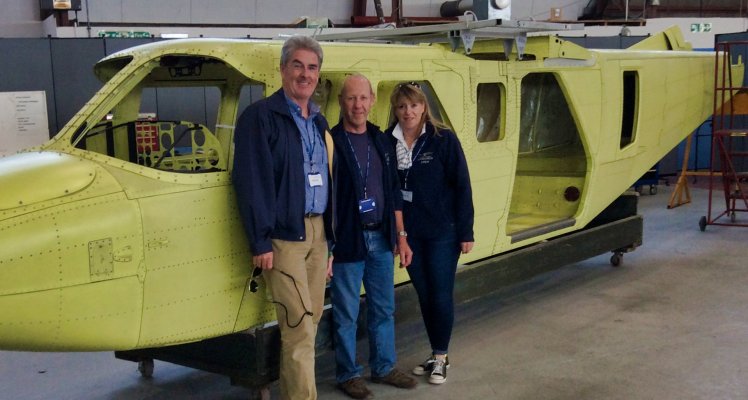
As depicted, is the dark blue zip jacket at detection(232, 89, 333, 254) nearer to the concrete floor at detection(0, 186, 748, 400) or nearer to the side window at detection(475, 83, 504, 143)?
the concrete floor at detection(0, 186, 748, 400)

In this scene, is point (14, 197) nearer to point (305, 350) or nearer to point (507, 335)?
point (305, 350)

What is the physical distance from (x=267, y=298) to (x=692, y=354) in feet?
9.77

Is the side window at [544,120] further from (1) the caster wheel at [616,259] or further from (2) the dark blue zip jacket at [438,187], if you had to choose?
(2) the dark blue zip jacket at [438,187]

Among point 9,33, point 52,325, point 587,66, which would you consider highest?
point 9,33

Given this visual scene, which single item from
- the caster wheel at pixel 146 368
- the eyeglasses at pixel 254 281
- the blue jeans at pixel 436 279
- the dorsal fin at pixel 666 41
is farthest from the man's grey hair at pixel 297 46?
the dorsal fin at pixel 666 41

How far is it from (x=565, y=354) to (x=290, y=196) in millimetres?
2537

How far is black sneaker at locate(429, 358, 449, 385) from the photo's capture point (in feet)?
15.8

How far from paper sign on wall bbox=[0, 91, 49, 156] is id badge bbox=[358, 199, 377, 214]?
654 centimetres

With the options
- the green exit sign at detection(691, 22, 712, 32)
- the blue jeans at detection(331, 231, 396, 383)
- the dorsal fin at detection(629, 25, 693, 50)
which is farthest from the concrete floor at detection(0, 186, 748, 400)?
the green exit sign at detection(691, 22, 712, 32)

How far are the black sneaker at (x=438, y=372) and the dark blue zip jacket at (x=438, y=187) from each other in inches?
31.9

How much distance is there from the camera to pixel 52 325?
3.51 m

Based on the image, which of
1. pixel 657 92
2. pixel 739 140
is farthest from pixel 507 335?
pixel 739 140

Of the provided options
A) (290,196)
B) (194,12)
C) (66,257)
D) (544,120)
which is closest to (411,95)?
(290,196)

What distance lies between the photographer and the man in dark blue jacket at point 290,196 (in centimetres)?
376
